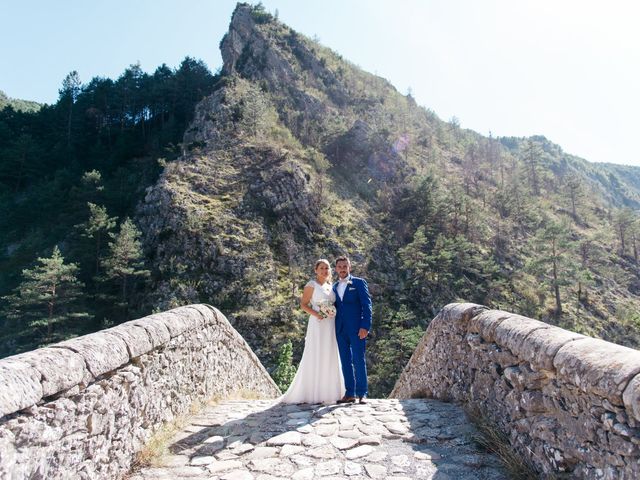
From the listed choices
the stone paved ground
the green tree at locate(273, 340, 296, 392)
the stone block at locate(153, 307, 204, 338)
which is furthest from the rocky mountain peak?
the stone paved ground

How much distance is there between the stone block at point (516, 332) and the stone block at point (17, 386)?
3.40 m

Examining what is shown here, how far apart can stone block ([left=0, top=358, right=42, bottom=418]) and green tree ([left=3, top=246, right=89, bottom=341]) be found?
21.9 metres

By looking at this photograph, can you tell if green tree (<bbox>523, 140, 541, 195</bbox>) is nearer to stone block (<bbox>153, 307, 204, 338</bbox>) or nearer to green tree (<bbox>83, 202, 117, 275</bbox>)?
green tree (<bbox>83, 202, 117, 275</bbox>)

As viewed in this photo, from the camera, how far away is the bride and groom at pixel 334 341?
5.38m

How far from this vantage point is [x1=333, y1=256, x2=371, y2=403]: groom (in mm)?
5359

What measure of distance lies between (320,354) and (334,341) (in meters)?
0.27

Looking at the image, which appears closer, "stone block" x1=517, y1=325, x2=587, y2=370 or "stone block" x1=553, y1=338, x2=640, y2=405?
"stone block" x1=553, y1=338, x2=640, y2=405

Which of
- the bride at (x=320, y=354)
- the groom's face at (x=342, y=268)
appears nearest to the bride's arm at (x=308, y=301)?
the bride at (x=320, y=354)

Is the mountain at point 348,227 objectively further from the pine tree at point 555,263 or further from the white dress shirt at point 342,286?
the white dress shirt at point 342,286

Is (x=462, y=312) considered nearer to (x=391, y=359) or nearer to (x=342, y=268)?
(x=342, y=268)

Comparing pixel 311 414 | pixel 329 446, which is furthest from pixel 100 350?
pixel 311 414

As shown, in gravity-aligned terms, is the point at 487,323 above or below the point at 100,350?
below

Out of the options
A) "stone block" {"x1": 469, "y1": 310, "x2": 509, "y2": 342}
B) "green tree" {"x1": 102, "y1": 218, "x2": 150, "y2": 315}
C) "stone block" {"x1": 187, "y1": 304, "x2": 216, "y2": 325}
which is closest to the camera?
"stone block" {"x1": 469, "y1": 310, "x2": 509, "y2": 342}

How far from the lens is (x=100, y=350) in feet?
9.66
